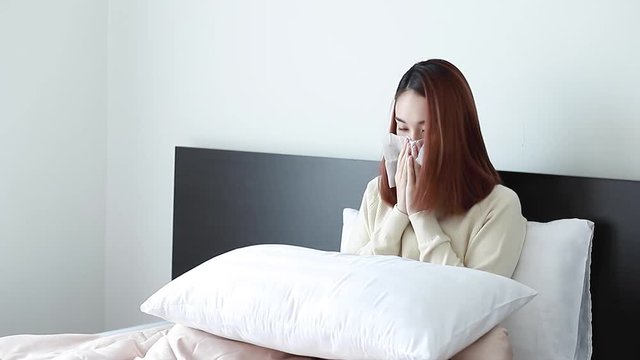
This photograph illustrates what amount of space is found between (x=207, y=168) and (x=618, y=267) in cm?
143

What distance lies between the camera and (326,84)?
2721mm

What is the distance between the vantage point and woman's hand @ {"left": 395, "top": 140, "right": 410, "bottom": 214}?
6.95 ft

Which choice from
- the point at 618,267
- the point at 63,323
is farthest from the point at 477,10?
the point at 63,323

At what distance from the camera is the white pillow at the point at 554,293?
1929mm

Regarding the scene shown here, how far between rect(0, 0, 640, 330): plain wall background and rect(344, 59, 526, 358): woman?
250mm

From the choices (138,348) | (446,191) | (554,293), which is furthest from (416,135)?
(138,348)

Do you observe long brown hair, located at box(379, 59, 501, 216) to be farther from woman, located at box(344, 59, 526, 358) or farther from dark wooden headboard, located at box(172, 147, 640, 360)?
dark wooden headboard, located at box(172, 147, 640, 360)

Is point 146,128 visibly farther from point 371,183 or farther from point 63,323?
point 371,183

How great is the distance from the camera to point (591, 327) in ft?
6.57

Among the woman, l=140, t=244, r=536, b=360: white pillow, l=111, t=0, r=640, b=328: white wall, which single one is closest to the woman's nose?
the woman

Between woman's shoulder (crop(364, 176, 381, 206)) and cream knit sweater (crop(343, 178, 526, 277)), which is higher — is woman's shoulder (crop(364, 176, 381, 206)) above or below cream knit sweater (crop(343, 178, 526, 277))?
above

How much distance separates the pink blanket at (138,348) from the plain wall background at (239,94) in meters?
0.88

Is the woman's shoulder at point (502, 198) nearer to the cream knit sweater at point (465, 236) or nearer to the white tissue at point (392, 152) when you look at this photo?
the cream knit sweater at point (465, 236)

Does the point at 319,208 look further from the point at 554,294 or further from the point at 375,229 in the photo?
the point at 554,294
